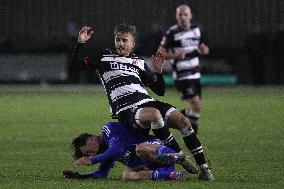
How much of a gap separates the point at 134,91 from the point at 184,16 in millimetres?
7911

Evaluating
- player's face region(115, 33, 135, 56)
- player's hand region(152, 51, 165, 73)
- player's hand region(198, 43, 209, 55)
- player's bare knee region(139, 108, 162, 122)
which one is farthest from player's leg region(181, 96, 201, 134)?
player's bare knee region(139, 108, 162, 122)

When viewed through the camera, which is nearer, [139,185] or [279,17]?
[139,185]

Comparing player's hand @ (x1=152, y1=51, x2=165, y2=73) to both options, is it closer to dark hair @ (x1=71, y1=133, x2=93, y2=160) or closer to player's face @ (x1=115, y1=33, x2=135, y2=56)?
player's face @ (x1=115, y1=33, x2=135, y2=56)

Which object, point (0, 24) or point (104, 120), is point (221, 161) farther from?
point (0, 24)

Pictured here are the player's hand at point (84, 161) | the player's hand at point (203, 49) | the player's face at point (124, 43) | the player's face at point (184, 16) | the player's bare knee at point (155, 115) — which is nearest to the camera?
the player's bare knee at point (155, 115)

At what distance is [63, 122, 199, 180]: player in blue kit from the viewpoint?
1169 centimetres

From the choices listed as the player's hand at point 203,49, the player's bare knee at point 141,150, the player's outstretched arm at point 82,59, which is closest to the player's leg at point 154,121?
the player's bare knee at point 141,150

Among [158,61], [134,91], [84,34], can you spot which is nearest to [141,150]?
[134,91]

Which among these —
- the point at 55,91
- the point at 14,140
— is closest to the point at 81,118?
the point at 14,140

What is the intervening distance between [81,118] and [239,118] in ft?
11.5

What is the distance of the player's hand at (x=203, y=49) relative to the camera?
19.7 m

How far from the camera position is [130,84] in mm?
12273

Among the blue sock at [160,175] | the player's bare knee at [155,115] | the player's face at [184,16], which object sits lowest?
the blue sock at [160,175]

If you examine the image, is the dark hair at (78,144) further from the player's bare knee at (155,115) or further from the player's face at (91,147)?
the player's bare knee at (155,115)
